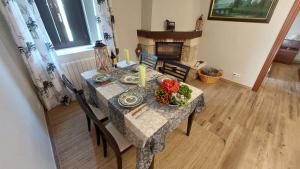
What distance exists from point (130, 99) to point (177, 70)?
2.67ft

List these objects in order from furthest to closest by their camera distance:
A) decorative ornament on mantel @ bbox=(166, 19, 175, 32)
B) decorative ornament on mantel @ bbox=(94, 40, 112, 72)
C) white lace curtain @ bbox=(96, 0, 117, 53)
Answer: decorative ornament on mantel @ bbox=(166, 19, 175, 32)
white lace curtain @ bbox=(96, 0, 117, 53)
decorative ornament on mantel @ bbox=(94, 40, 112, 72)

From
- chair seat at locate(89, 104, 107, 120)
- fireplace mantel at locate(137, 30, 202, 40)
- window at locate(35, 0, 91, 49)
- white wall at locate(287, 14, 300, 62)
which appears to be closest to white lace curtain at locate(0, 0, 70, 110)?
window at locate(35, 0, 91, 49)

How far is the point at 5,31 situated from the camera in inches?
60.5

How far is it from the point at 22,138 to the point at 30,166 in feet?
0.67

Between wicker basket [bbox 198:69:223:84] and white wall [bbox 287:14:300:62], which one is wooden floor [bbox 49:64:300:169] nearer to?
wicker basket [bbox 198:69:223:84]

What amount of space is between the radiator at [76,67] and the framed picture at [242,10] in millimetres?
2600

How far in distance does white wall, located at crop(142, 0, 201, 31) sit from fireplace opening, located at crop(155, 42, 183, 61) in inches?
12.9

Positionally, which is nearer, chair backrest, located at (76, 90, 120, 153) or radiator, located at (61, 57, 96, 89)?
chair backrest, located at (76, 90, 120, 153)

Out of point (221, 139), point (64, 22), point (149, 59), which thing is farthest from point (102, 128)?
point (64, 22)

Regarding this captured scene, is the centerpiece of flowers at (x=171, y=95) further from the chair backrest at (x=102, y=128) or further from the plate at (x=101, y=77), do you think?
the plate at (x=101, y=77)

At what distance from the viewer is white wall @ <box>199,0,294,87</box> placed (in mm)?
2244

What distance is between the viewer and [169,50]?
3.04 m

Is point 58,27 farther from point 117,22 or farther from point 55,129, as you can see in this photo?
point 55,129

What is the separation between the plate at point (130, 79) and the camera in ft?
4.76
